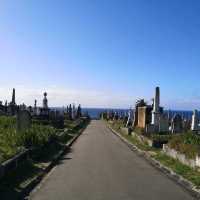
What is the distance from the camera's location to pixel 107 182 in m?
13.3

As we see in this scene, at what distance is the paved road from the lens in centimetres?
1124

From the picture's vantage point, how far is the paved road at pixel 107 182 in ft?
36.9

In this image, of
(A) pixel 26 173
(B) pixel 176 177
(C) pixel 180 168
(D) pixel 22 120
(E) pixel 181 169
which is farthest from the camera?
(D) pixel 22 120

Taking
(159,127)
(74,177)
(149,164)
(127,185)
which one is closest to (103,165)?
(149,164)

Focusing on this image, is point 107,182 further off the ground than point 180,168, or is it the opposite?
Result: point 180,168

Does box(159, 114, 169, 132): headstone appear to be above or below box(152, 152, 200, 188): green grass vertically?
above

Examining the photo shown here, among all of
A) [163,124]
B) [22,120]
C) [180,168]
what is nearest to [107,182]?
[180,168]

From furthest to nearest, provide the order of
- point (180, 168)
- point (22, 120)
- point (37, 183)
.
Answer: point (22, 120) < point (180, 168) < point (37, 183)

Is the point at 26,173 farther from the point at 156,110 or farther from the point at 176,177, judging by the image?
the point at 156,110

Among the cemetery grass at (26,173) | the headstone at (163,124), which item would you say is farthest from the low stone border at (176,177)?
the headstone at (163,124)

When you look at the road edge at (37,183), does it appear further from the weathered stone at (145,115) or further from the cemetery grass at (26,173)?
the weathered stone at (145,115)

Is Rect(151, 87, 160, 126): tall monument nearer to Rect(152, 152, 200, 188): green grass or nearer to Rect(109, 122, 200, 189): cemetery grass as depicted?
Rect(109, 122, 200, 189): cemetery grass

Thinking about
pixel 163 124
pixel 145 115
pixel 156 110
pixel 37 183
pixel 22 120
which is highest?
pixel 156 110

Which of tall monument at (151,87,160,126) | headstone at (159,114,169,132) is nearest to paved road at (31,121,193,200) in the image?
headstone at (159,114,169,132)
